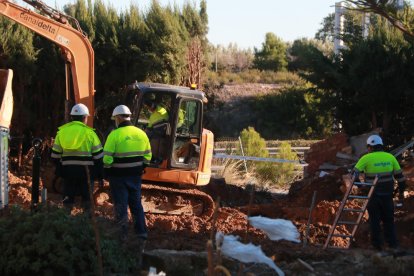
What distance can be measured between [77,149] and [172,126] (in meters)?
3.91

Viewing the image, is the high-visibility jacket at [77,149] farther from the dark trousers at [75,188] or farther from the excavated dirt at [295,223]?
the excavated dirt at [295,223]

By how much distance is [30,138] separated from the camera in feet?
59.5

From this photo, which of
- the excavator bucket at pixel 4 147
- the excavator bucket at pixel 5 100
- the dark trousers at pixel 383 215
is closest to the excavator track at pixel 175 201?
the excavator bucket at pixel 5 100

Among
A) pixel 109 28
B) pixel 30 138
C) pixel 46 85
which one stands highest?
pixel 109 28

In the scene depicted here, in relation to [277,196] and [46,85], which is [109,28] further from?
[277,196]

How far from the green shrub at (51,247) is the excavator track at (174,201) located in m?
7.47

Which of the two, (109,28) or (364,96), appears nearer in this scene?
(109,28)

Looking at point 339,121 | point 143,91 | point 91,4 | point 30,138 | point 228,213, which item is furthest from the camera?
point 339,121

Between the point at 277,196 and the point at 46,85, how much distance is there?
255 inches

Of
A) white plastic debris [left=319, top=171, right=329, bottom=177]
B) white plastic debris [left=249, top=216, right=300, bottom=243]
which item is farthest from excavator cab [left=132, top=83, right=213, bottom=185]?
white plastic debris [left=249, top=216, right=300, bottom=243]

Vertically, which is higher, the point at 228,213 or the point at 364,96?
the point at 364,96

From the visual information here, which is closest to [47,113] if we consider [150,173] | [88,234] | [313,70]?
[150,173]

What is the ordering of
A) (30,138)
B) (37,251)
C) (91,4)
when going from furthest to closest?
(91,4) < (30,138) < (37,251)

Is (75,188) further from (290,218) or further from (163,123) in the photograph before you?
(290,218)
